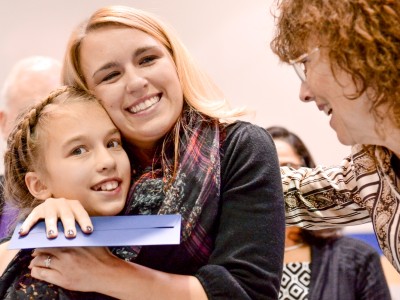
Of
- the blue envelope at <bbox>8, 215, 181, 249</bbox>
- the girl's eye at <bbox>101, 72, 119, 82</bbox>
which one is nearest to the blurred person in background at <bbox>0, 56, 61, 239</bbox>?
the girl's eye at <bbox>101, 72, 119, 82</bbox>

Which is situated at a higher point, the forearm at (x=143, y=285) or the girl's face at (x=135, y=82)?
the girl's face at (x=135, y=82)

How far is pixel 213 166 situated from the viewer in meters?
1.16

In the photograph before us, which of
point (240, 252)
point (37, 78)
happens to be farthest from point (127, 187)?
point (37, 78)

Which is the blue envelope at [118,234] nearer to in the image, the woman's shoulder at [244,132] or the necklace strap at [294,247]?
the woman's shoulder at [244,132]

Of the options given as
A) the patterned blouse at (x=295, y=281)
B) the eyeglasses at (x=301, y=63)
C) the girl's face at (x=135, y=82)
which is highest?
the eyeglasses at (x=301, y=63)

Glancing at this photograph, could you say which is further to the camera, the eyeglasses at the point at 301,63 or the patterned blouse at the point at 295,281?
the patterned blouse at the point at 295,281

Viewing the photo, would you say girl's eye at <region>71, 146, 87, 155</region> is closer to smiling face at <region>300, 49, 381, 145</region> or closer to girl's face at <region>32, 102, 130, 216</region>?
girl's face at <region>32, 102, 130, 216</region>

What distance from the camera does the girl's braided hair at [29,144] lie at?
3.97ft

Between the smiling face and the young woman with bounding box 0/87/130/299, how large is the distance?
373 millimetres

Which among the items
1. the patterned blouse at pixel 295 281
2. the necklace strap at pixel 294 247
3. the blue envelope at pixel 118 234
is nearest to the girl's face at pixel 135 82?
the blue envelope at pixel 118 234

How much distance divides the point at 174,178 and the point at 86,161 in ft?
0.52

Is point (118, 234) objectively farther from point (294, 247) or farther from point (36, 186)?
point (294, 247)

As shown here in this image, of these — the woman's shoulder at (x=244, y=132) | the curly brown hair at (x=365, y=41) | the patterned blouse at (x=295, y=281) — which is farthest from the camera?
the patterned blouse at (x=295, y=281)

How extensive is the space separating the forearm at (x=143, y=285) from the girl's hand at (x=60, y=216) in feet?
0.31
